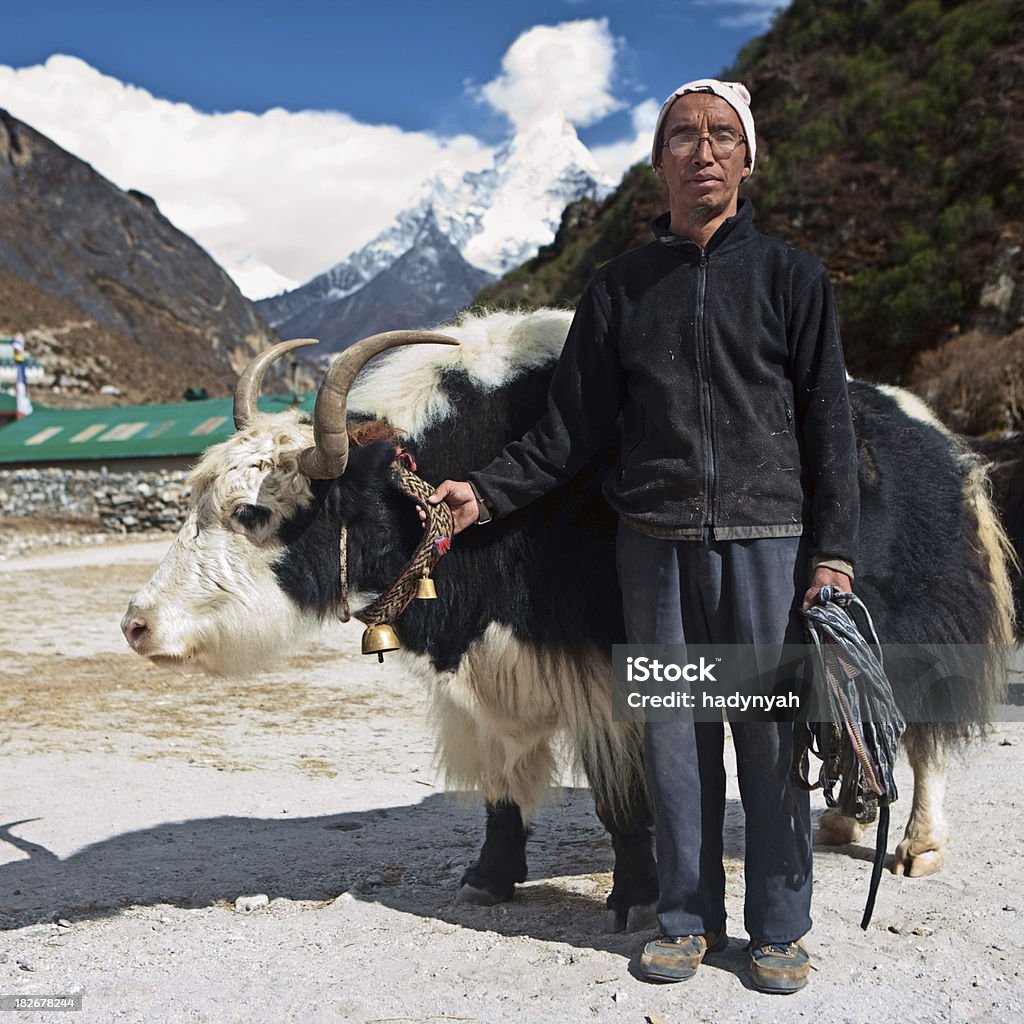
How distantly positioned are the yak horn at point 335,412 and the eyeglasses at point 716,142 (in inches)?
35.7

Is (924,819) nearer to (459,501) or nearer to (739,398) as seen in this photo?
Result: (739,398)

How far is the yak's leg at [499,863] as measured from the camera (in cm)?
322

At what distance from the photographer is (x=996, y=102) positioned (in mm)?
→ 28594

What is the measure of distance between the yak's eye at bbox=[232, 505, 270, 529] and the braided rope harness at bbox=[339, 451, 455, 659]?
22 cm

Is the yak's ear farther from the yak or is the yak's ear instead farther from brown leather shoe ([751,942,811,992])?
brown leather shoe ([751,942,811,992])

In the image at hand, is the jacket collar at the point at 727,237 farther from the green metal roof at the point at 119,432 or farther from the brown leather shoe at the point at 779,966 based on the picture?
the green metal roof at the point at 119,432

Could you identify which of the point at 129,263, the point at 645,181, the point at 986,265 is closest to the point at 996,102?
the point at 986,265

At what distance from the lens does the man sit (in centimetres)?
246

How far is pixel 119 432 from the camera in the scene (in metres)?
22.6

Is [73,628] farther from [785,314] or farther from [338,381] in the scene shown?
[785,314]

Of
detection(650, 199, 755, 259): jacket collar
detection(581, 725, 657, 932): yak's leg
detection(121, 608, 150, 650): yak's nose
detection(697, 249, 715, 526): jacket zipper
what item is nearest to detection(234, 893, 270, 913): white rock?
detection(121, 608, 150, 650): yak's nose

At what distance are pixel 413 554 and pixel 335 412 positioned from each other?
45cm

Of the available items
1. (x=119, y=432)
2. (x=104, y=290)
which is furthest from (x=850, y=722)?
(x=104, y=290)

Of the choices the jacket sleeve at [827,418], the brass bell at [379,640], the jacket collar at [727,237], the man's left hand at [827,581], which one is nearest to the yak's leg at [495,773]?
the brass bell at [379,640]
